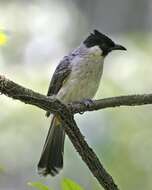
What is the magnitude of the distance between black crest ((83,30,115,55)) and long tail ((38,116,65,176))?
1.53 feet

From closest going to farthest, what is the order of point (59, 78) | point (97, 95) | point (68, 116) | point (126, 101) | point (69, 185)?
1. point (69, 185)
2. point (68, 116)
3. point (126, 101)
4. point (59, 78)
5. point (97, 95)

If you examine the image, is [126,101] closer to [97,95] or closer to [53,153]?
[53,153]

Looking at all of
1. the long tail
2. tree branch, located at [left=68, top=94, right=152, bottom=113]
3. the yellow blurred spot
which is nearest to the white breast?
the long tail

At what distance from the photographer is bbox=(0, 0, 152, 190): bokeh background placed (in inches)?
144

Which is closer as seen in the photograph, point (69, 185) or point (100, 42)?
point (69, 185)

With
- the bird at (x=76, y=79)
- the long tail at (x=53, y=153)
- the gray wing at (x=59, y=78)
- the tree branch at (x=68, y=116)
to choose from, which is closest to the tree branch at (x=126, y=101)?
the tree branch at (x=68, y=116)

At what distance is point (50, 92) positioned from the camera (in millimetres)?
3072

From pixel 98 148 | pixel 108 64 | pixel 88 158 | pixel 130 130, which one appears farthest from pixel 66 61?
pixel 88 158

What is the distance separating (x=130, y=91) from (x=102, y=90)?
8.8 inches

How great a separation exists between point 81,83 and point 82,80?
18 mm

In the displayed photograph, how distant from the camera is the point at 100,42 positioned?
3152 millimetres

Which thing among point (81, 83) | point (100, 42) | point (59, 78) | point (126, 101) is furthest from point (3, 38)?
point (100, 42)

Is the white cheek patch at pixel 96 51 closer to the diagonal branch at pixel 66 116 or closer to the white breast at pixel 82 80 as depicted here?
the white breast at pixel 82 80

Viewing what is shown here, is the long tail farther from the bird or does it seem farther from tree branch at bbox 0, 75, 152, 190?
tree branch at bbox 0, 75, 152, 190
